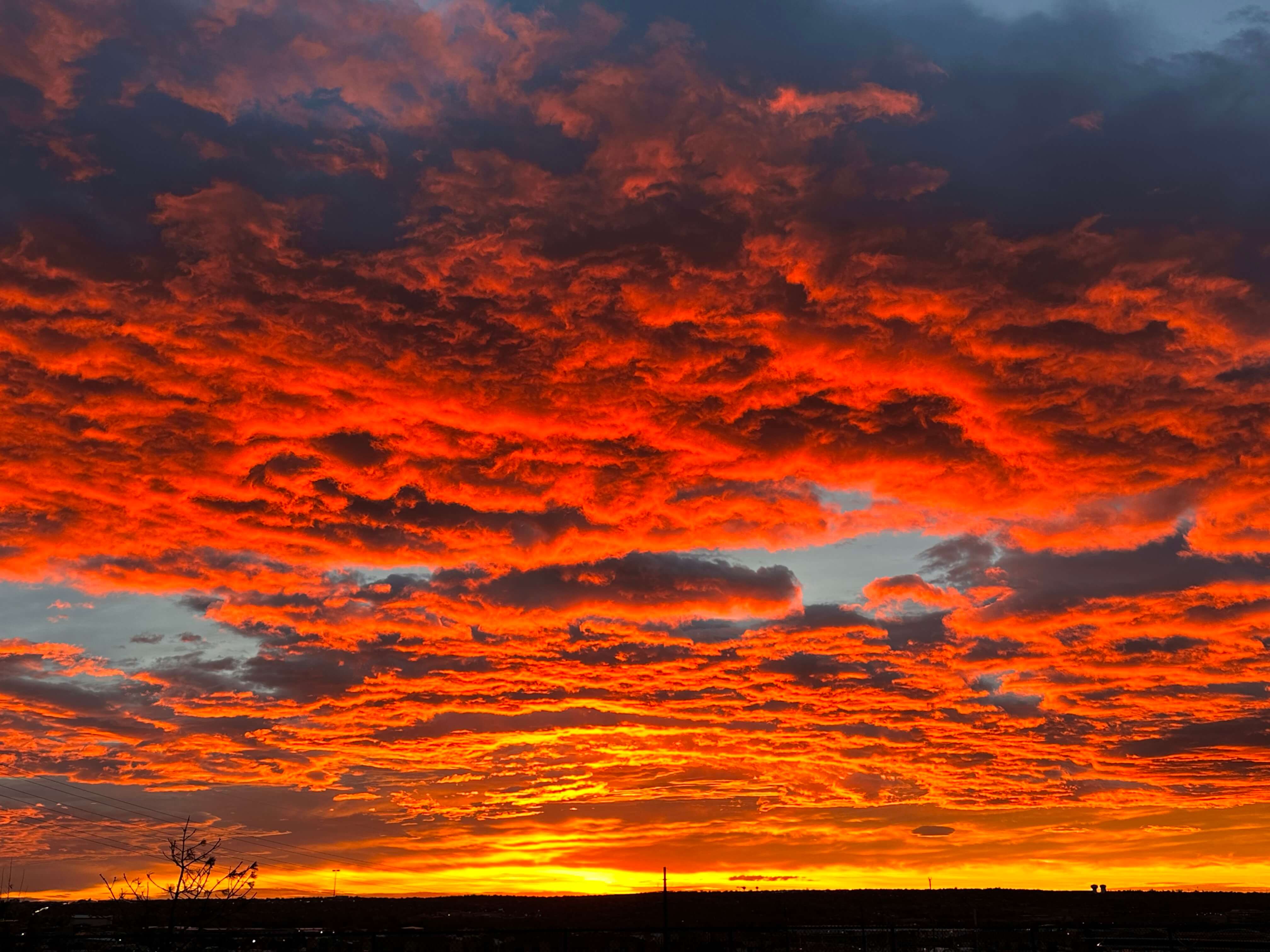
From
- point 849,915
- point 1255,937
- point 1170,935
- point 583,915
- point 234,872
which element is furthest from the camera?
point 583,915

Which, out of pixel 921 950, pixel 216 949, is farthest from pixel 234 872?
pixel 921 950

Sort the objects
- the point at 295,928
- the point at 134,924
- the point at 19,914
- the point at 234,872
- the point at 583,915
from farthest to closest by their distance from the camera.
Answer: the point at 583,915 → the point at 19,914 → the point at 295,928 → the point at 134,924 → the point at 234,872

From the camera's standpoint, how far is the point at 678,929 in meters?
45.0

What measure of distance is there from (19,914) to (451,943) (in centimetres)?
7162

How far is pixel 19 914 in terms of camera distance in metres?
125

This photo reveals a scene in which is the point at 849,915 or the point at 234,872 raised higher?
the point at 234,872

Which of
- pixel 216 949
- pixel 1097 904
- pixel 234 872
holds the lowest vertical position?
pixel 1097 904

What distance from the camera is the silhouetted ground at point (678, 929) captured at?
2074 inches

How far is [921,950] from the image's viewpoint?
72875 mm

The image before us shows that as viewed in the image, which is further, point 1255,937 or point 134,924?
point 134,924

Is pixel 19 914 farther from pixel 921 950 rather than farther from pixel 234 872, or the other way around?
pixel 234 872

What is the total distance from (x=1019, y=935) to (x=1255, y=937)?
2079 centimetres

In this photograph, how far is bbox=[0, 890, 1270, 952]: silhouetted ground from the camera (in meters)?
52.7

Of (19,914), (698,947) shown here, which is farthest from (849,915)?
(19,914)
